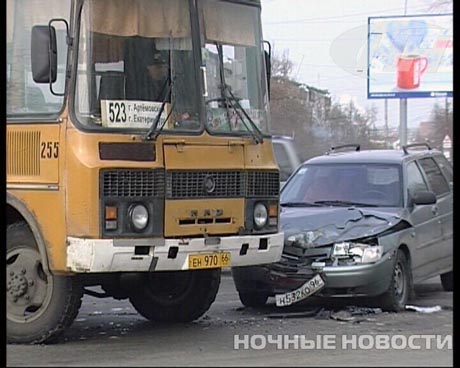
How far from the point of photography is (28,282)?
860 centimetres

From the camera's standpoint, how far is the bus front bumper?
8.02 meters

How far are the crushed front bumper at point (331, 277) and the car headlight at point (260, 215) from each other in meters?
1.36

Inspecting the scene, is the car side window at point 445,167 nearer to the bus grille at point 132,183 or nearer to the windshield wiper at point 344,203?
the windshield wiper at point 344,203

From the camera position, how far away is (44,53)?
815 cm

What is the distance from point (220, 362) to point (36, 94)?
274 cm

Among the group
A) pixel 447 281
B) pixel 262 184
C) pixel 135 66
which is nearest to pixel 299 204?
pixel 447 281

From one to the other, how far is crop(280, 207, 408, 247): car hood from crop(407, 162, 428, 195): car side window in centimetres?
53

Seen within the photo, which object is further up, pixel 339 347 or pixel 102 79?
pixel 102 79

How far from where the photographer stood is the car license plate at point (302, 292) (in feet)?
33.6

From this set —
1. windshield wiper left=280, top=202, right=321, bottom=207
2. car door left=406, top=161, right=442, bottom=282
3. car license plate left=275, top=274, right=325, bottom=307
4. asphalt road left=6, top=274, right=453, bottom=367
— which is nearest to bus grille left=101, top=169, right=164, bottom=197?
asphalt road left=6, top=274, right=453, bottom=367

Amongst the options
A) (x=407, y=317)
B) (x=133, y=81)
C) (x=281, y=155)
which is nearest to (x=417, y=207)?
(x=407, y=317)

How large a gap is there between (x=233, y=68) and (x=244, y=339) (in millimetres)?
2504

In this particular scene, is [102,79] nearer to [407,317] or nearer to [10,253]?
[10,253]

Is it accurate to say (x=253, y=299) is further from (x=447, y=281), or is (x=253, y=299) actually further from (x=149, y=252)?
(x=447, y=281)
